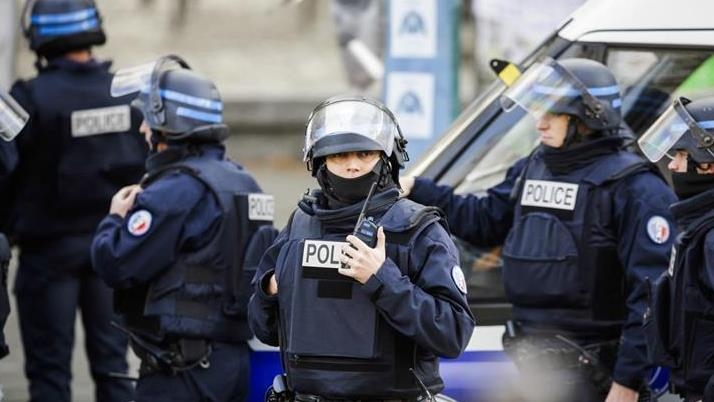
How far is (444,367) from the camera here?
19.6 ft

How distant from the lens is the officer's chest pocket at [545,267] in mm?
5777

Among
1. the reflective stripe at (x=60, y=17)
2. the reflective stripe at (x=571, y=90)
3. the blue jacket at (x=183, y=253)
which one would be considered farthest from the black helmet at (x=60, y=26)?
the reflective stripe at (x=571, y=90)

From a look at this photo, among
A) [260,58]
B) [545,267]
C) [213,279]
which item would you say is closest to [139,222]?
[213,279]

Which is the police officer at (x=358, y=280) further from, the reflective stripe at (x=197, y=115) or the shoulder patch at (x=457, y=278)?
the reflective stripe at (x=197, y=115)

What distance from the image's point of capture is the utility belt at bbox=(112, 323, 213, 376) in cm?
587

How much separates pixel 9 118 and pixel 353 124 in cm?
158

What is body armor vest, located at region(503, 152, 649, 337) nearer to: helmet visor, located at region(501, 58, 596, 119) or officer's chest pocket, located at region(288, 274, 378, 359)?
helmet visor, located at region(501, 58, 596, 119)

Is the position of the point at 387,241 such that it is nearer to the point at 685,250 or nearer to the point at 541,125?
the point at 685,250

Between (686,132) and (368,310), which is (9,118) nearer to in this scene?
(368,310)

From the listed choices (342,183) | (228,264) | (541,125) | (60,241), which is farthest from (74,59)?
(342,183)

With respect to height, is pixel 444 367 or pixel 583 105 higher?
pixel 583 105

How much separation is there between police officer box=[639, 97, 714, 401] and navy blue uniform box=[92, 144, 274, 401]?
4.93 feet

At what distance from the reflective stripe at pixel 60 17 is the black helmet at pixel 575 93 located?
240cm

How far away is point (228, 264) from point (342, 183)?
125 centimetres
